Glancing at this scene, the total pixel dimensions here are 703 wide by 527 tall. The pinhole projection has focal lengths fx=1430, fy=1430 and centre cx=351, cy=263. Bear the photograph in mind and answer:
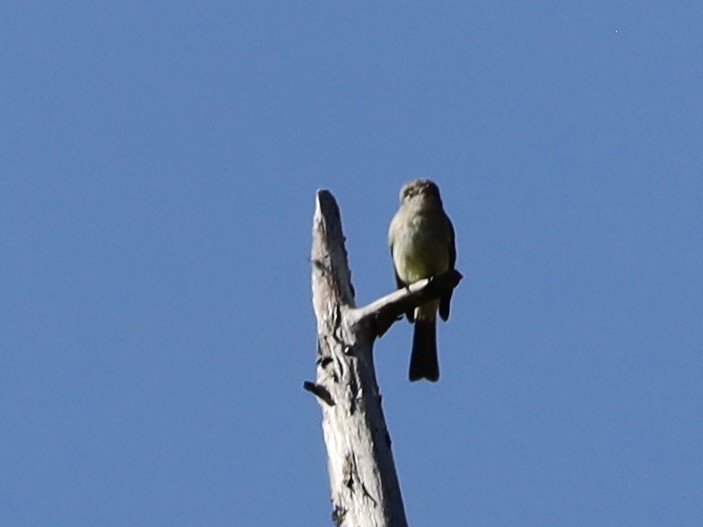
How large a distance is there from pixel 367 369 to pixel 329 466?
0.48 metres

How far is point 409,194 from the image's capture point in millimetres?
9320

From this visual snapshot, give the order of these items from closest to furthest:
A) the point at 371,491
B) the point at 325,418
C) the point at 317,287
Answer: the point at 371,491, the point at 325,418, the point at 317,287

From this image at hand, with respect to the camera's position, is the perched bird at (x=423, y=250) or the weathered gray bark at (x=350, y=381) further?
the perched bird at (x=423, y=250)

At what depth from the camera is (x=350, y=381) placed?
236 inches

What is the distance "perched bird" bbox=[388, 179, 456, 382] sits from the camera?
29.5 feet

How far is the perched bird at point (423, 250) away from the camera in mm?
8992

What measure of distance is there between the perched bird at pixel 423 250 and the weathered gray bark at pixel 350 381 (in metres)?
2.04

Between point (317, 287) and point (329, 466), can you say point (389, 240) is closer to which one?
point (317, 287)

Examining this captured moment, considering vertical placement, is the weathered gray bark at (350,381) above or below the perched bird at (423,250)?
below

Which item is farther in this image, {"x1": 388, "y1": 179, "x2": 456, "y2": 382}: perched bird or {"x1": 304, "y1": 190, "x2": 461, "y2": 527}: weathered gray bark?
{"x1": 388, "y1": 179, "x2": 456, "y2": 382}: perched bird

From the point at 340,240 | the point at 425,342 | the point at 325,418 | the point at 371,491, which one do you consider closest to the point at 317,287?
the point at 340,240

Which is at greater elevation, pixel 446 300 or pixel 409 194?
pixel 409 194

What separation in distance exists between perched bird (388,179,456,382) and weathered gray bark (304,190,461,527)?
204cm

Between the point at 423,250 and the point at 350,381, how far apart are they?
3.07 metres
